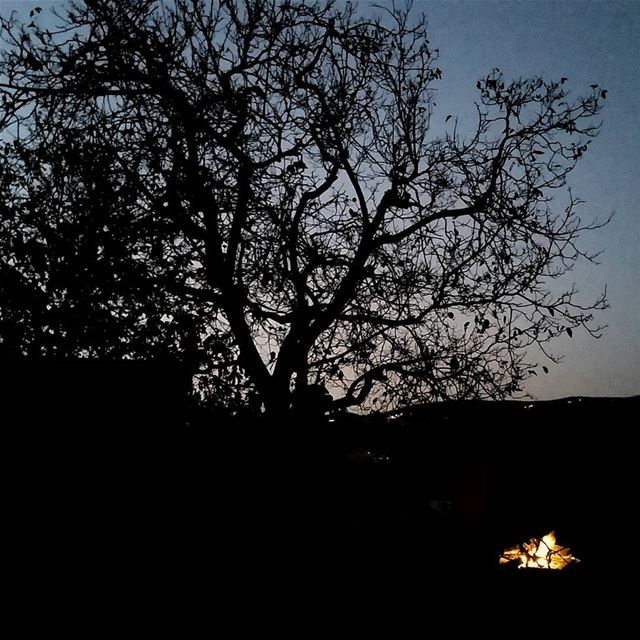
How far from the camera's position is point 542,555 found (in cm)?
679

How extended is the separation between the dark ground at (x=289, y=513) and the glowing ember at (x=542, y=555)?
0.31ft

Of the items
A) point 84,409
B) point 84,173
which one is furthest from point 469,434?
point 84,173

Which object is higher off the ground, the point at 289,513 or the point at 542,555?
the point at 289,513

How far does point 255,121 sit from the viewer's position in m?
9.25

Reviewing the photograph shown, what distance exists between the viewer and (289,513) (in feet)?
27.5

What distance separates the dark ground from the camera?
6336 millimetres

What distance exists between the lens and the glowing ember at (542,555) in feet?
22.0

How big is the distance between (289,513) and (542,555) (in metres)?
3.15

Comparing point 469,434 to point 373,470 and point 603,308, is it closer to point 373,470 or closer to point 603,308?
point 373,470

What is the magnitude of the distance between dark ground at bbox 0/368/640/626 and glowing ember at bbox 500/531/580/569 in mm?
93

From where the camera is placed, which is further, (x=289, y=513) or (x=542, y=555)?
(x=289, y=513)

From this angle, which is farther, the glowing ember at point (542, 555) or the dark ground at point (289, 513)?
the glowing ember at point (542, 555)

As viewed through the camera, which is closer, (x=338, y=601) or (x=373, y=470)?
(x=338, y=601)

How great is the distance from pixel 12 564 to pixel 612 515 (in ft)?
19.8
